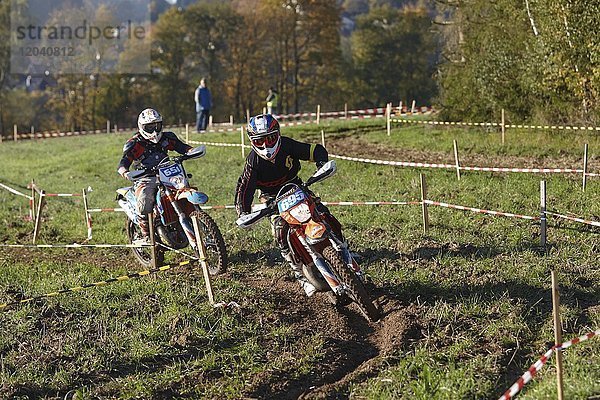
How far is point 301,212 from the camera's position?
24.6 feet

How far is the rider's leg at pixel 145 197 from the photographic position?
32.3 ft

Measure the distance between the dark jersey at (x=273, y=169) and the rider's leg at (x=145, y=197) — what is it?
2.09 meters

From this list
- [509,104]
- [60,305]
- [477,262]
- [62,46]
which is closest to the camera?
[60,305]

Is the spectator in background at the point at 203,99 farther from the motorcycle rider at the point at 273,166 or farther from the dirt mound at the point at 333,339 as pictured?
the dirt mound at the point at 333,339

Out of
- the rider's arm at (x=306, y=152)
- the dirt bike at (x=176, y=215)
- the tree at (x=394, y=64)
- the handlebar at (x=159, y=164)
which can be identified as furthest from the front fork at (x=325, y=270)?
the tree at (x=394, y=64)

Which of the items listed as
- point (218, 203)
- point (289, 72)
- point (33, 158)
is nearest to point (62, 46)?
point (289, 72)

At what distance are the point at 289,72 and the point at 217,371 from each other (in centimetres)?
4848

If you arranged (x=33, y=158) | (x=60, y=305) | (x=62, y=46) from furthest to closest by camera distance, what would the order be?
1. (x=62, y=46)
2. (x=33, y=158)
3. (x=60, y=305)

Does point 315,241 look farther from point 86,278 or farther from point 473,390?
point 86,278

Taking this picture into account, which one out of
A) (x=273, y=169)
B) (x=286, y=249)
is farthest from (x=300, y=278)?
(x=273, y=169)

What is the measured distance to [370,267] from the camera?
9.15m

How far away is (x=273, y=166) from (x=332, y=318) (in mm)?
1841

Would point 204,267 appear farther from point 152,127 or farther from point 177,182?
point 152,127

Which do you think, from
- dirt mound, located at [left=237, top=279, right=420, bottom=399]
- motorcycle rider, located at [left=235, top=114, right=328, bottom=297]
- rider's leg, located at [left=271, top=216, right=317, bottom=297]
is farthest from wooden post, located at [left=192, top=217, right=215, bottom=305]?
rider's leg, located at [left=271, top=216, right=317, bottom=297]
